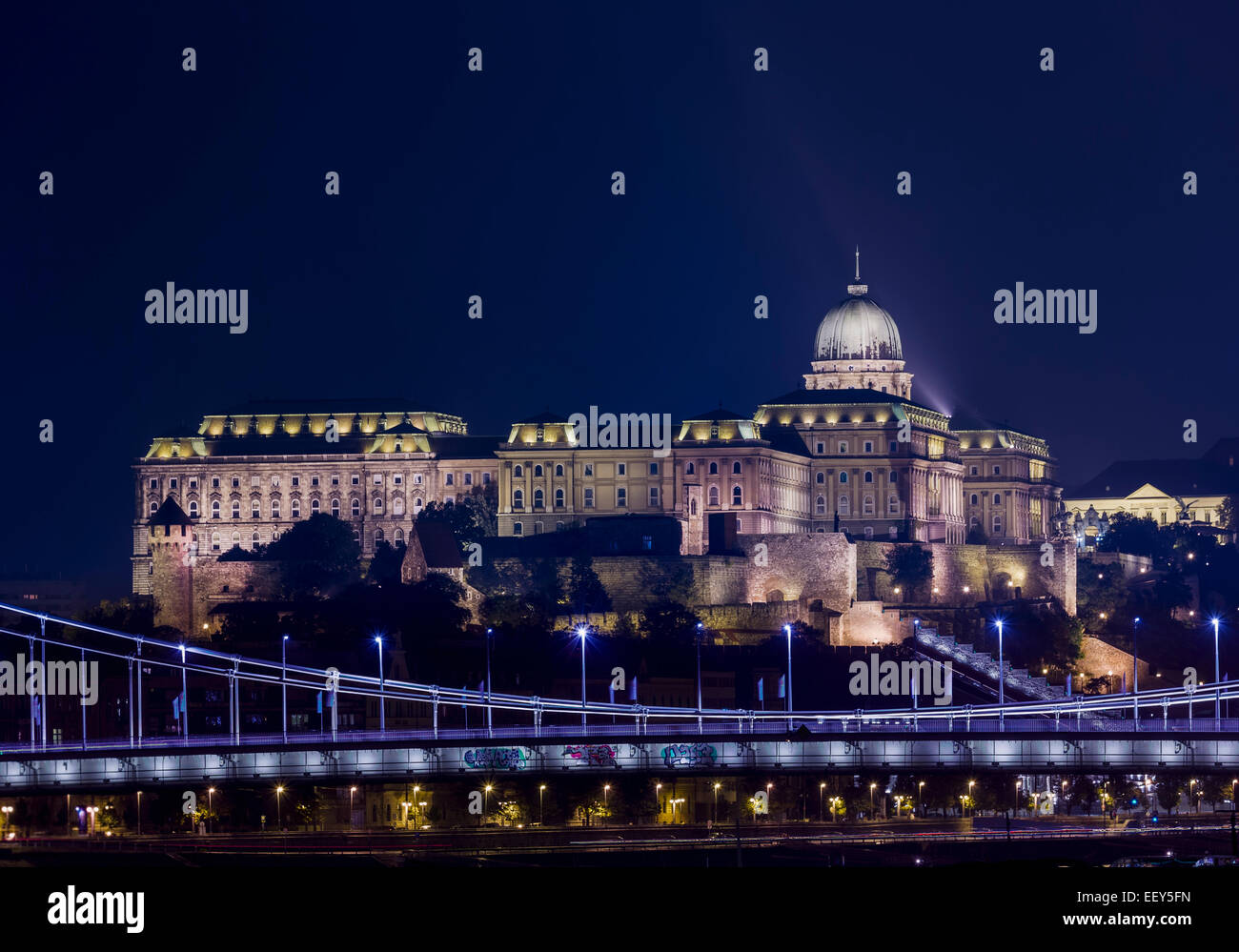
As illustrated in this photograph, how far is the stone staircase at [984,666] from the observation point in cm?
16475

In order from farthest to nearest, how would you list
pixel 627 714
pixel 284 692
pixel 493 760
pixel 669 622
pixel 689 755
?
pixel 669 622 < pixel 627 714 < pixel 284 692 < pixel 689 755 < pixel 493 760

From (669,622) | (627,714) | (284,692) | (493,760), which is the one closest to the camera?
(493,760)

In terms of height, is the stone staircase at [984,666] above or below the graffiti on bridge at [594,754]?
above

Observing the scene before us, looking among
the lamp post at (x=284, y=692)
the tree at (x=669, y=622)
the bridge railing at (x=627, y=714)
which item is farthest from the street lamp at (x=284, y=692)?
the tree at (x=669, y=622)

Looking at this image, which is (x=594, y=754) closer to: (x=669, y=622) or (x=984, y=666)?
(x=984, y=666)

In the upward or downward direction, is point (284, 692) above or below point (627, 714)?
above

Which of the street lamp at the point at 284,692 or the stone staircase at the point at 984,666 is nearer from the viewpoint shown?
the street lamp at the point at 284,692

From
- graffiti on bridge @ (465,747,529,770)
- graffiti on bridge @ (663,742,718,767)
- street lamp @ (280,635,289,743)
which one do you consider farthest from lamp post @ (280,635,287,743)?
graffiti on bridge @ (663,742,718,767)

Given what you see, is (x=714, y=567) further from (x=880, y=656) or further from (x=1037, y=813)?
(x=1037, y=813)

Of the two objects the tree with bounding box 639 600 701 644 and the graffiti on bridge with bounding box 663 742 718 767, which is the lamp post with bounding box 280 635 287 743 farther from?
the tree with bounding box 639 600 701 644

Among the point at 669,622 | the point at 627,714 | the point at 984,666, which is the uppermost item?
the point at 669,622

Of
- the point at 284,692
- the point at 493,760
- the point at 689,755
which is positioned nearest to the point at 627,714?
the point at 689,755

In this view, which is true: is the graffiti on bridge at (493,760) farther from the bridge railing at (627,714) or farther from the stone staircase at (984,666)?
the stone staircase at (984,666)

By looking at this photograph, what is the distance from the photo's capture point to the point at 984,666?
558 feet
